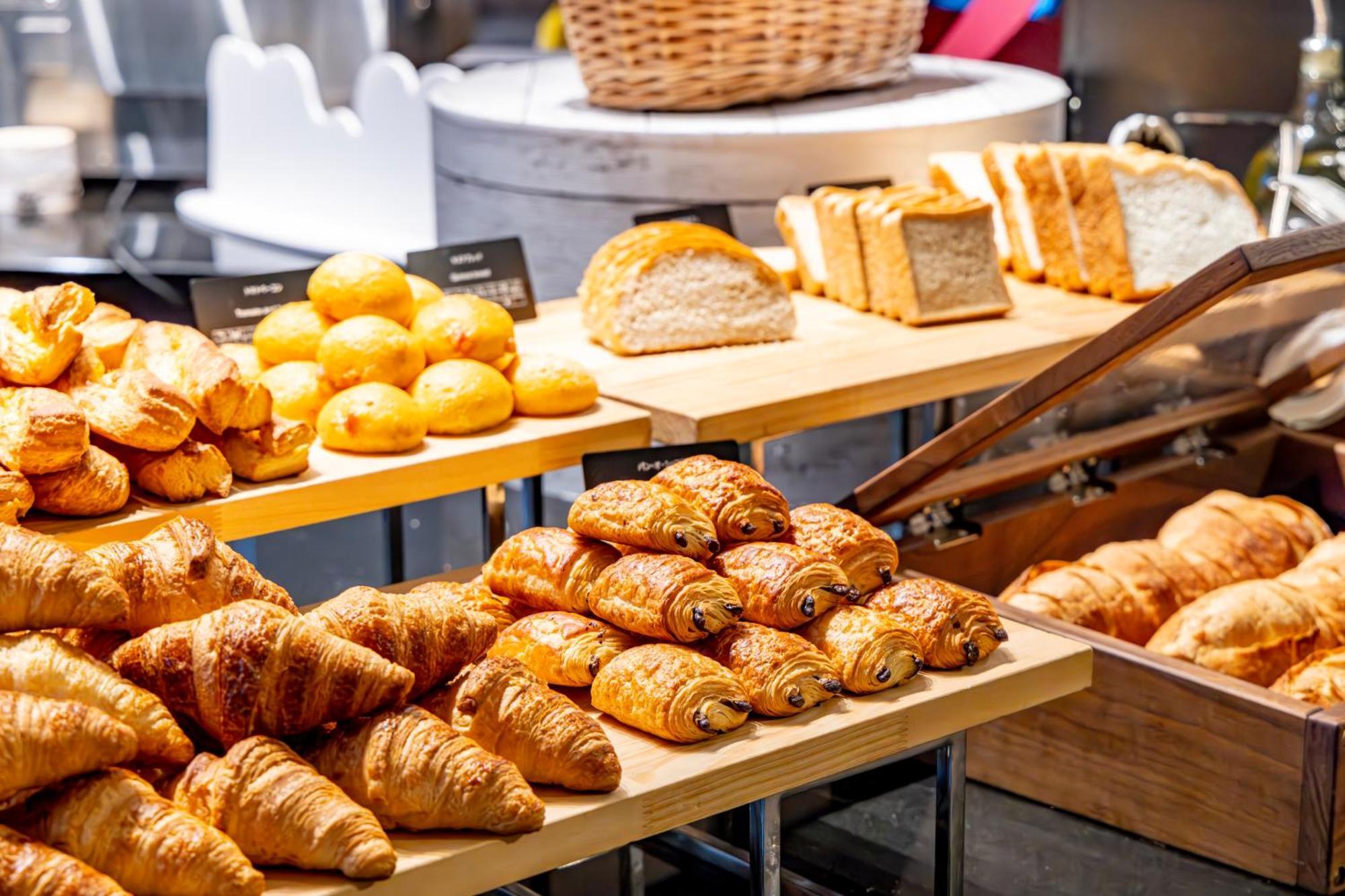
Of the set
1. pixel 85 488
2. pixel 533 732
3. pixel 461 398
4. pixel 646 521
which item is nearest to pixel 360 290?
pixel 461 398

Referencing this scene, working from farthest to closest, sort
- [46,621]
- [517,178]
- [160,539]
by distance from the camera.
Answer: [517,178], [160,539], [46,621]

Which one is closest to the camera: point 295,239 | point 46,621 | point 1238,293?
point 46,621

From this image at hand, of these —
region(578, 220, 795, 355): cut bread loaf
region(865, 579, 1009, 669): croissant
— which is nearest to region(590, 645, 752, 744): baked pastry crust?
region(865, 579, 1009, 669): croissant

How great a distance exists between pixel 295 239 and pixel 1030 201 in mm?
3458

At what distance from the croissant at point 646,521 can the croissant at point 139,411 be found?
560 millimetres

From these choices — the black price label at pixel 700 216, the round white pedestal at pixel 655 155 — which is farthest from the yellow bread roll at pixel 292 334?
the round white pedestal at pixel 655 155

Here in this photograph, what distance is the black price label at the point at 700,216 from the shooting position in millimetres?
2977

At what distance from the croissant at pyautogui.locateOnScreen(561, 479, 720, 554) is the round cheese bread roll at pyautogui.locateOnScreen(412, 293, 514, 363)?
2.34 feet

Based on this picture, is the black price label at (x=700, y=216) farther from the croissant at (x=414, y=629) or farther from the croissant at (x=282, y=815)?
the croissant at (x=282, y=815)

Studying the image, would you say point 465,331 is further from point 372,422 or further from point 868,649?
point 868,649

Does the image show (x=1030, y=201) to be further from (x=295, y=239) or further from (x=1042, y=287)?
(x=295, y=239)

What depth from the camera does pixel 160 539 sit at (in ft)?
4.82

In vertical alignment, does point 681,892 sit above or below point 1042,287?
below

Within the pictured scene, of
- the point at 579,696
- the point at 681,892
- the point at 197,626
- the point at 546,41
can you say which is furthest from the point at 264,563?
the point at 546,41
